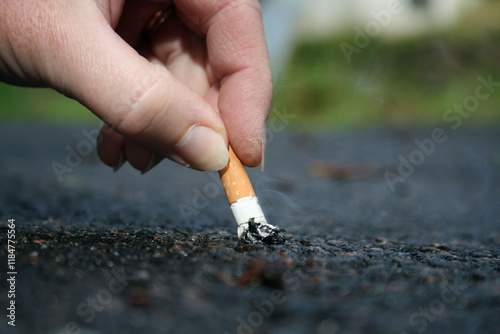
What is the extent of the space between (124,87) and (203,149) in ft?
1.10

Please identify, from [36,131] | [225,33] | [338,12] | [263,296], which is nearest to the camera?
[263,296]

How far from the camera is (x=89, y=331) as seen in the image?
874 mm

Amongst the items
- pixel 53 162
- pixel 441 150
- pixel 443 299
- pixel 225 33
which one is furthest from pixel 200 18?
pixel 441 150

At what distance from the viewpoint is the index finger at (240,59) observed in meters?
1.67

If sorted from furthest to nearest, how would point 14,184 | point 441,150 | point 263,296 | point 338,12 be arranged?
point 338,12 → point 441,150 → point 14,184 → point 263,296

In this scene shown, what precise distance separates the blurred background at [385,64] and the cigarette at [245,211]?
5.97 metres

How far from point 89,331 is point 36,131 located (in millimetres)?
6938

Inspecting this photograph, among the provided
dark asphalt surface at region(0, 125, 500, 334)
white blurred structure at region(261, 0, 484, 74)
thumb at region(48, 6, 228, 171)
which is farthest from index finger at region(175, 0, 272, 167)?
white blurred structure at region(261, 0, 484, 74)

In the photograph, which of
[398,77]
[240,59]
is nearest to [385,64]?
[398,77]

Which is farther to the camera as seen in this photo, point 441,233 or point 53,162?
point 53,162

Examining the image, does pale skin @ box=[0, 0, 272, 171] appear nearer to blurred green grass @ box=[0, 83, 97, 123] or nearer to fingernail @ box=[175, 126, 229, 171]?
fingernail @ box=[175, 126, 229, 171]

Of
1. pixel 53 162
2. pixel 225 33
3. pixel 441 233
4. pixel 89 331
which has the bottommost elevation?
pixel 53 162

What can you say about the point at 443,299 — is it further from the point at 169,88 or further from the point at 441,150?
the point at 441,150

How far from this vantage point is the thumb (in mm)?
1312
